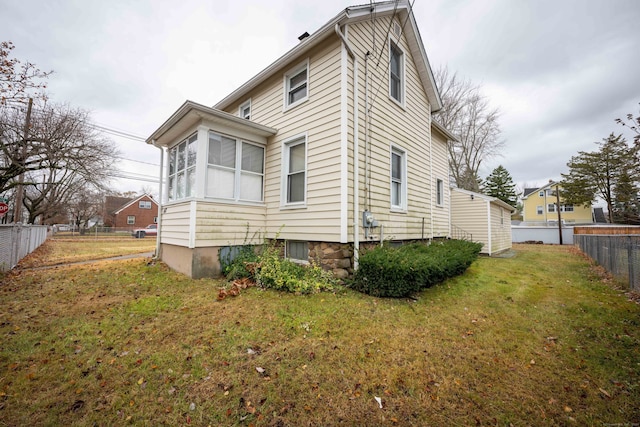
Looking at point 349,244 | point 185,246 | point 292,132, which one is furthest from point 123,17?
point 349,244

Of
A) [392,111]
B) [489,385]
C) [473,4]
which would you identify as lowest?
[489,385]

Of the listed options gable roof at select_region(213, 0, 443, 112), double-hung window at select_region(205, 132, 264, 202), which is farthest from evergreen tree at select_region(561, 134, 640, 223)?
double-hung window at select_region(205, 132, 264, 202)

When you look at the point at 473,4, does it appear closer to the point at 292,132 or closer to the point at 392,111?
the point at 392,111

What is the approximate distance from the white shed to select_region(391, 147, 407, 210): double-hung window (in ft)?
22.1

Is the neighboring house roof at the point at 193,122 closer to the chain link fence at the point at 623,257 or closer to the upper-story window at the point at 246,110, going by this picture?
the upper-story window at the point at 246,110

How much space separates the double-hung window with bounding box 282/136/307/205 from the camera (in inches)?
263

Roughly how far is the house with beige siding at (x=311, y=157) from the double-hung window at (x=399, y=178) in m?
0.03

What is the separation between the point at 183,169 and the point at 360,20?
6192 mm

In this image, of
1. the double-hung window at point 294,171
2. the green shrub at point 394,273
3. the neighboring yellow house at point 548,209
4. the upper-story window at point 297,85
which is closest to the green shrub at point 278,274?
the green shrub at point 394,273

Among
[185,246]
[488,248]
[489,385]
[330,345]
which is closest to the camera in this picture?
[489,385]

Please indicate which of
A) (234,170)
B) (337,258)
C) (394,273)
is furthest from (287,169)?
(394,273)

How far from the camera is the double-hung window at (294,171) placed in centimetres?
669

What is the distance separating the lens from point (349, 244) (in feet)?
19.2

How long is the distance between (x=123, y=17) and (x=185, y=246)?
941 cm
